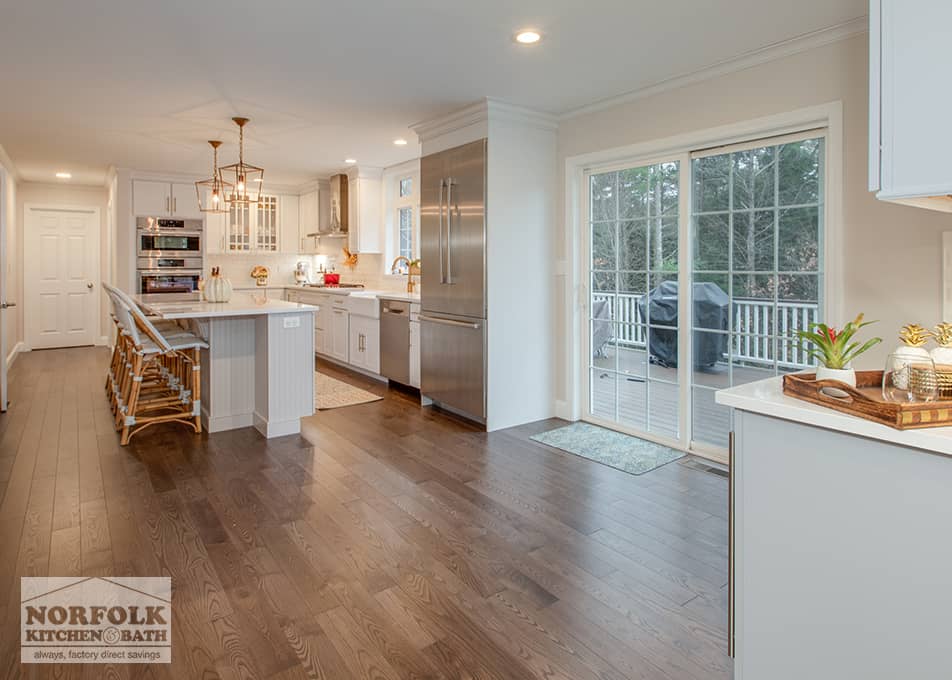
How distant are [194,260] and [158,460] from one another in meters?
4.74

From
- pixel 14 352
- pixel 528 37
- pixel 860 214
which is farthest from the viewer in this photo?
pixel 14 352

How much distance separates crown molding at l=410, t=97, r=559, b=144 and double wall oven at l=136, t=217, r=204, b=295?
4288 mm

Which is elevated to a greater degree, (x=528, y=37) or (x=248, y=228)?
(x=528, y=37)

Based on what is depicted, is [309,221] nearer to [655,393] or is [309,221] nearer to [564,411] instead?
[564,411]

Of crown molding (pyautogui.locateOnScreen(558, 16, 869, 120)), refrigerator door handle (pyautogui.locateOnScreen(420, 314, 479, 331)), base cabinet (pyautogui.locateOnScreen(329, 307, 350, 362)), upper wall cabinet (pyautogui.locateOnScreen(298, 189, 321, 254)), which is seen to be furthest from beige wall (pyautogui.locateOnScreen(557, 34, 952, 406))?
upper wall cabinet (pyautogui.locateOnScreen(298, 189, 321, 254))

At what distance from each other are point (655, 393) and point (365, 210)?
4.39 metres

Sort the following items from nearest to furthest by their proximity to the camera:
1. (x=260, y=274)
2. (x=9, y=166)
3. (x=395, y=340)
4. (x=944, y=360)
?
1. (x=944, y=360)
2. (x=395, y=340)
3. (x=9, y=166)
4. (x=260, y=274)

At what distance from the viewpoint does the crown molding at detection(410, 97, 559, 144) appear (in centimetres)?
419

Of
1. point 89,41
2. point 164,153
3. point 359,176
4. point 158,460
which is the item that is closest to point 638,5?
point 89,41

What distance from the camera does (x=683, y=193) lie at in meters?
3.75

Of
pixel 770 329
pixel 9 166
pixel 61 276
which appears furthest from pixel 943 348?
pixel 61 276

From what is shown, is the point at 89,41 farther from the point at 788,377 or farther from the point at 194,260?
the point at 194,260

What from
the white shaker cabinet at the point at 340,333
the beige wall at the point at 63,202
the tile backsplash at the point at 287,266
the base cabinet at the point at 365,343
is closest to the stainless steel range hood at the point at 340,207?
the tile backsplash at the point at 287,266

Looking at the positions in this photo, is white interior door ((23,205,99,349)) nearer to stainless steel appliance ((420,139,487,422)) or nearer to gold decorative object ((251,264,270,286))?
gold decorative object ((251,264,270,286))
